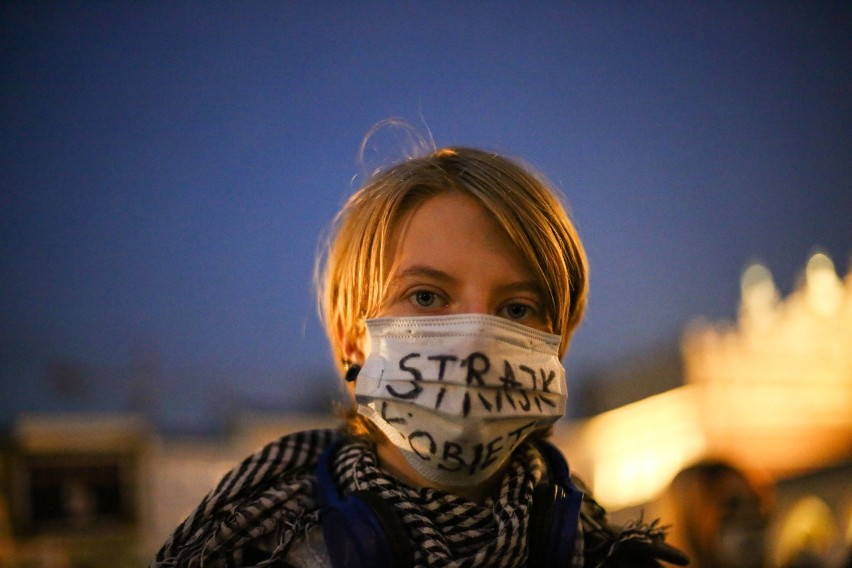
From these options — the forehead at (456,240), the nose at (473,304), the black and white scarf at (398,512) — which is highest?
the forehead at (456,240)

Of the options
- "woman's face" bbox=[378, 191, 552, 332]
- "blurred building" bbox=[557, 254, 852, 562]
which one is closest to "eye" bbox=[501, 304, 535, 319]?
"woman's face" bbox=[378, 191, 552, 332]

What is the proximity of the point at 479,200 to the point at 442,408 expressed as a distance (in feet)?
1.44

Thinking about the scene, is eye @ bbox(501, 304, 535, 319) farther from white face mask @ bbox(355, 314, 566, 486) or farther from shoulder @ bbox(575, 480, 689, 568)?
shoulder @ bbox(575, 480, 689, 568)

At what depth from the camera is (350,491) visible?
1371 millimetres

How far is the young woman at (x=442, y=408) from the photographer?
4.04ft

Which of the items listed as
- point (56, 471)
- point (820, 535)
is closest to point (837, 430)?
point (820, 535)

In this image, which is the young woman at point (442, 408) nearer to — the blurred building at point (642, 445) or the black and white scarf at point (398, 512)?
the black and white scarf at point (398, 512)

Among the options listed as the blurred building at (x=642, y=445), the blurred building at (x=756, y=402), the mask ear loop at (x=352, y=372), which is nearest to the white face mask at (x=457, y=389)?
the mask ear loop at (x=352, y=372)

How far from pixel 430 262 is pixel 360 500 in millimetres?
462

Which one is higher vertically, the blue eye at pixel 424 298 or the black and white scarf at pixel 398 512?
the blue eye at pixel 424 298

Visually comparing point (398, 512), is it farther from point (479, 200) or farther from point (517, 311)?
point (479, 200)

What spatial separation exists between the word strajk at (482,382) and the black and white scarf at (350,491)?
0.64ft

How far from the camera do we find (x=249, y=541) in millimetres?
1342

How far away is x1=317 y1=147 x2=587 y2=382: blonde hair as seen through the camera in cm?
139
